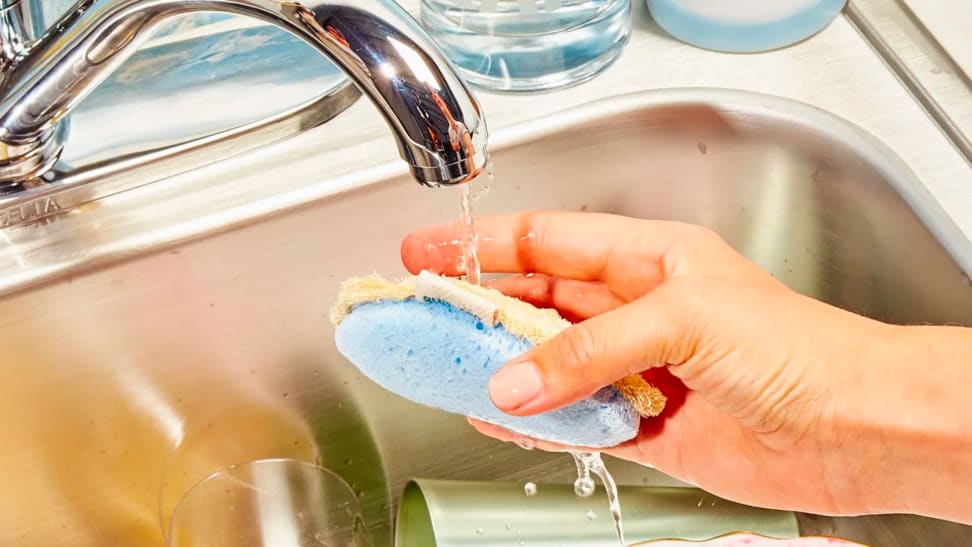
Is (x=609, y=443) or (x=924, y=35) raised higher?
(x=924, y=35)

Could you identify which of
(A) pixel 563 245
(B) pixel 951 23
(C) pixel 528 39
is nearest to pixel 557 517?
(A) pixel 563 245

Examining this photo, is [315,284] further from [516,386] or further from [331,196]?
[516,386]

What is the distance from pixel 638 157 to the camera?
0.66 m

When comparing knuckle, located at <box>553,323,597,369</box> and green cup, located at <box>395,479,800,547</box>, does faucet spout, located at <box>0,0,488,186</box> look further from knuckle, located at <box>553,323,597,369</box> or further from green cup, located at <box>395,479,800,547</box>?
green cup, located at <box>395,479,800,547</box>

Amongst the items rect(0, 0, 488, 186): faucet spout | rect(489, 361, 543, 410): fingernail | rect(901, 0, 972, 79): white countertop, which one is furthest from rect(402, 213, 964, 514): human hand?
rect(901, 0, 972, 79): white countertop

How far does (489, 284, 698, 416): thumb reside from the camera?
1.59ft

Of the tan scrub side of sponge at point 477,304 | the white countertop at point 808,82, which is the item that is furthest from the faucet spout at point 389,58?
the white countertop at point 808,82

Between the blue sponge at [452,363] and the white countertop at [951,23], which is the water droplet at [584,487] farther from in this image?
the white countertop at [951,23]

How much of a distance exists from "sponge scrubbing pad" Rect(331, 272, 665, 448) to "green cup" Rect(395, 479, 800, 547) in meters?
0.11

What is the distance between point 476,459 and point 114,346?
0.26 metres

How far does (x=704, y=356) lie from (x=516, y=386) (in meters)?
0.10

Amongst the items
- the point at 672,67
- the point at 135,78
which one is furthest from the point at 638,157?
the point at 135,78

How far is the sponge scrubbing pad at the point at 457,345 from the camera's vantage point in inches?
20.4

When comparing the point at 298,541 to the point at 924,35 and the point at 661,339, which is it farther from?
the point at 924,35
